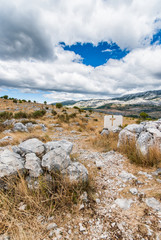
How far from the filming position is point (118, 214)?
2.56 m

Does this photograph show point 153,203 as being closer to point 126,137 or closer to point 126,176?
point 126,176

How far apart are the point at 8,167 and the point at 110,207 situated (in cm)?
293

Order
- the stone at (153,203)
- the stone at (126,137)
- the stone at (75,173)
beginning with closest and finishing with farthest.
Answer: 1. the stone at (153,203)
2. the stone at (75,173)
3. the stone at (126,137)

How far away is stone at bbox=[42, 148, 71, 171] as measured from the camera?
317cm

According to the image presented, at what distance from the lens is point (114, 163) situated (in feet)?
16.7

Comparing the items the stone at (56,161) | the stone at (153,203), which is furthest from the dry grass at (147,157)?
the stone at (56,161)

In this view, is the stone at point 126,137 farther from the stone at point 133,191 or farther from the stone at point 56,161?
the stone at point 56,161

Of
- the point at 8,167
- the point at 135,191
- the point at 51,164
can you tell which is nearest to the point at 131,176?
the point at 135,191

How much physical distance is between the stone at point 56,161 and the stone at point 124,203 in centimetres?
176

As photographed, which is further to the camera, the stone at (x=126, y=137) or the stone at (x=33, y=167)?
the stone at (x=126, y=137)

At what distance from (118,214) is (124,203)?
42 centimetres

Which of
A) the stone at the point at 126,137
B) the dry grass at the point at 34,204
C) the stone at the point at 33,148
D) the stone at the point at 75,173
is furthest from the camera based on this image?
the stone at the point at 126,137

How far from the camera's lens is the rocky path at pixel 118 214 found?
2119 mm

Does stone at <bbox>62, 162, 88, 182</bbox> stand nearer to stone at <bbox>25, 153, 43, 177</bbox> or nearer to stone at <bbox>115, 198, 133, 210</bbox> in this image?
stone at <bbox>25, 153, 43, 177</bbox>
